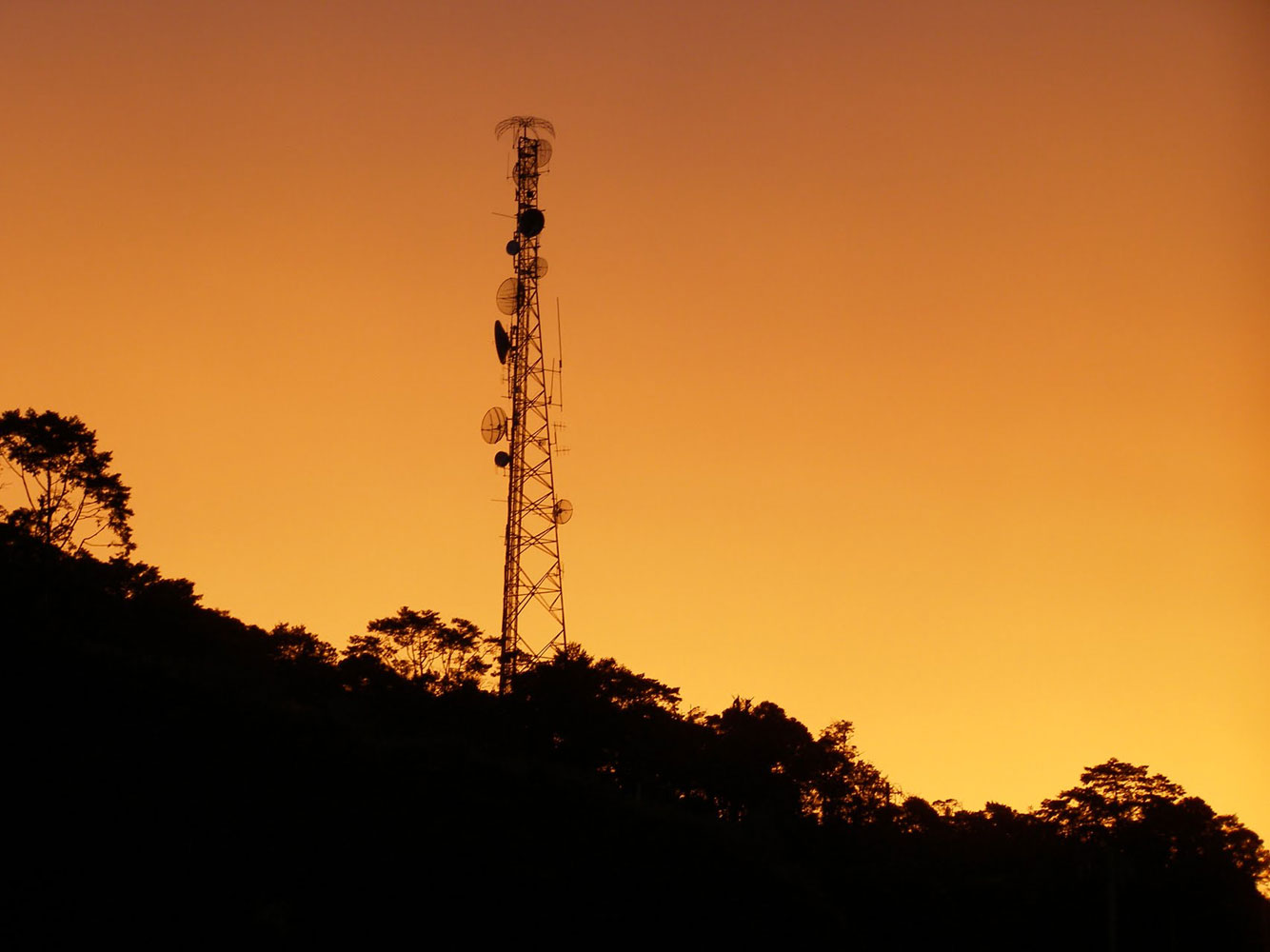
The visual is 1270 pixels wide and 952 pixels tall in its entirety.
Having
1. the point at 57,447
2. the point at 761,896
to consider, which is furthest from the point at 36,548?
the point at 761,896

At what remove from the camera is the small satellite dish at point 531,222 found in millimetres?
47219

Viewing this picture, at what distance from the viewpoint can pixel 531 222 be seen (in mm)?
47281

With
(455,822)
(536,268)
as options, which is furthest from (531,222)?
(455,822)

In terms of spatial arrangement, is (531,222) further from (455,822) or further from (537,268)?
(455,822)

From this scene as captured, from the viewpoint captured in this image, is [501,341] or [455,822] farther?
[501,341]

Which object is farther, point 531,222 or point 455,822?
point 531,222

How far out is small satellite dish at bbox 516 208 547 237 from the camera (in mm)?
47219

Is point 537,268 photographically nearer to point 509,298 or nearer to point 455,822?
point 509,298

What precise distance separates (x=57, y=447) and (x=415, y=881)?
27.3 metres

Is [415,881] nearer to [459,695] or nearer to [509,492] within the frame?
[509,492]

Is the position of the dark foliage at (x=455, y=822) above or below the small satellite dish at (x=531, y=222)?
below

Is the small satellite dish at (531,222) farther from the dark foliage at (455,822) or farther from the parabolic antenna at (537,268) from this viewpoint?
the dark foliage at (455,822)

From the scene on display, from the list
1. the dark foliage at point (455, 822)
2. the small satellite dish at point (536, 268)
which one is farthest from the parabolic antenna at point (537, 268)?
the dark foliage at point (455, 822)

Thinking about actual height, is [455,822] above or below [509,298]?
below
